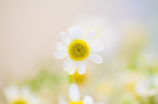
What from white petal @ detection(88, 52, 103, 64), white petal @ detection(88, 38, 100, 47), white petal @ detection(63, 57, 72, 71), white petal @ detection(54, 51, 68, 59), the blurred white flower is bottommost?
white petal @ detection(63, 57, 72, 71)

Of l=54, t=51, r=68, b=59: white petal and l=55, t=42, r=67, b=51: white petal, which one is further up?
l=55, t=42, r=67, b=51: white petal

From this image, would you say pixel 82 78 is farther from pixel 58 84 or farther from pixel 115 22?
pixel 115 22

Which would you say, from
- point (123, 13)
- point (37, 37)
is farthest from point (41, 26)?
point (123, 13)

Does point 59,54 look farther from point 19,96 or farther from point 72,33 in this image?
point 19,96

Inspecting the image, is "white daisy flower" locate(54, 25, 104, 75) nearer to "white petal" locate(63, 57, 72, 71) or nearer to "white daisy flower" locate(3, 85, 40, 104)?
"white petal" locate(63, 57, 72, 71)

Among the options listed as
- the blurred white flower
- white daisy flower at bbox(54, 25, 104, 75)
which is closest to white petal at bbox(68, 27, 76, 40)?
white daisy flower at bbox(54, 25, 104, 75)

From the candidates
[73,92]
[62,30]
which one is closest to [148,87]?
[73,92]

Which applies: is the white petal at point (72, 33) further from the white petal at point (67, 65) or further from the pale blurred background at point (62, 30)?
the pale blurred background at point (62, 30)
